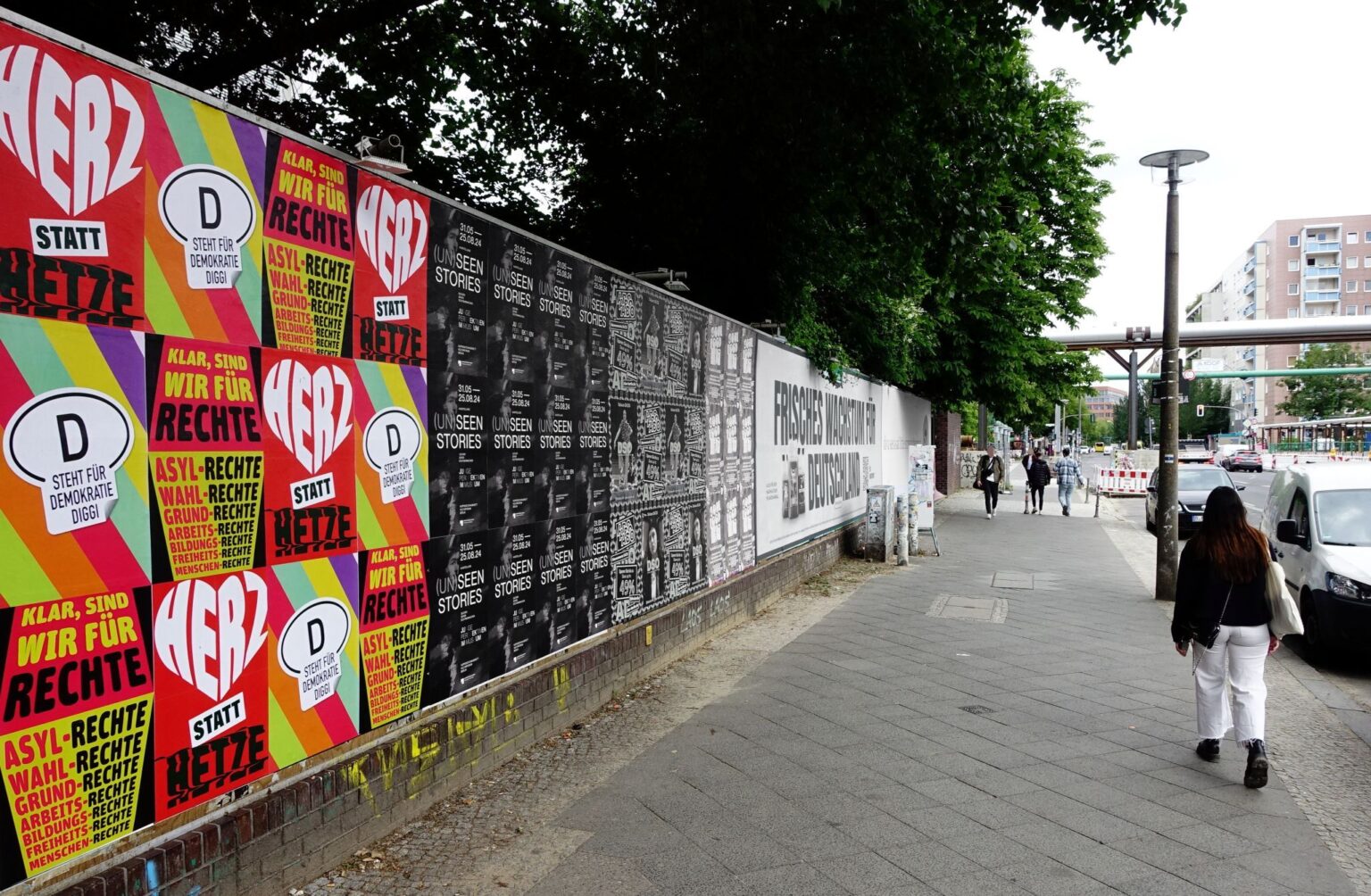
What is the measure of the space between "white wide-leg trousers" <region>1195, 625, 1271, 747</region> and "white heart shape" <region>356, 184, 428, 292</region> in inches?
189

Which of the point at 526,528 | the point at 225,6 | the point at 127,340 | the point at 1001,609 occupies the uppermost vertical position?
the point at 225,6

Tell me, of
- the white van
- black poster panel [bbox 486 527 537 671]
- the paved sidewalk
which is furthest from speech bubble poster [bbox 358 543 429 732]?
the white van

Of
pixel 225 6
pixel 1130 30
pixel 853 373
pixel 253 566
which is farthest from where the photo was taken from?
pixel 853 373

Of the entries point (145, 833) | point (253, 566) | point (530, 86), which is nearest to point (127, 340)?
point (253, 566)

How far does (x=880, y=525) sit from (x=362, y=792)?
38.6 feet

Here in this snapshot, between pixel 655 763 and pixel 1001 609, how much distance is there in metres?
6.57

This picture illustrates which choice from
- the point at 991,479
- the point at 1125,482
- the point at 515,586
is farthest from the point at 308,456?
the point at 1125,482

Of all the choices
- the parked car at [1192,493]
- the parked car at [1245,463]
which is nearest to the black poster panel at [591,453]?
the parked car at [1192,493]

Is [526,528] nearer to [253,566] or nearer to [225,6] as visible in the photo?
[253,566]

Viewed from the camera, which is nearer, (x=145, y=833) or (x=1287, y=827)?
(x=145, y=833)

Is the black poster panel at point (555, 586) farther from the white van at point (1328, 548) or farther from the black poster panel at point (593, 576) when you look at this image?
the white van at point (1328, 548)

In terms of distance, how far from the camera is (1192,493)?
20.2 meters

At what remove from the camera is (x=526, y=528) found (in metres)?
5.68

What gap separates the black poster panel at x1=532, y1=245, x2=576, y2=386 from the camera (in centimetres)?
586
